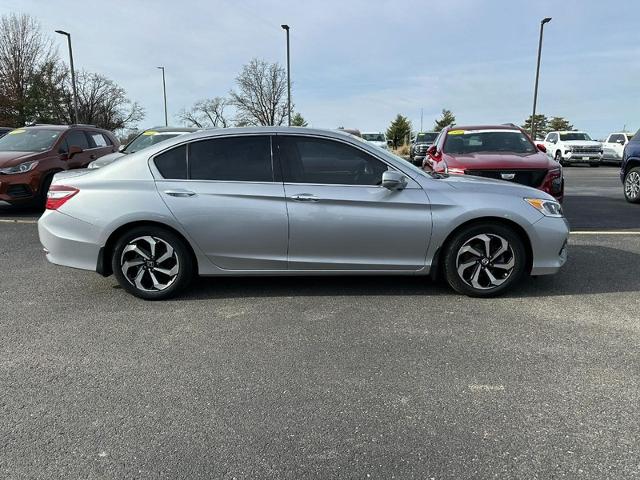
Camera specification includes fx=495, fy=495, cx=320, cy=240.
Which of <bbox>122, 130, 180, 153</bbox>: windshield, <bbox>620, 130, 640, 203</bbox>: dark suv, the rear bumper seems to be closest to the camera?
the rear bumper

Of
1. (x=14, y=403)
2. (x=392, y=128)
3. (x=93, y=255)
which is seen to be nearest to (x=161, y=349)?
(x=14, y=403)

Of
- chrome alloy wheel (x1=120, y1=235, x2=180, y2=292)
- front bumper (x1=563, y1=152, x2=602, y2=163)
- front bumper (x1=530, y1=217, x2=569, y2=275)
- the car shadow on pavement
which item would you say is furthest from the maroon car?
front bumper (x1=563, y1=152, x2=602, y2=163)

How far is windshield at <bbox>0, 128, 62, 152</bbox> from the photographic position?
937cm

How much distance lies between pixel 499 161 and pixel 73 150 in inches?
315

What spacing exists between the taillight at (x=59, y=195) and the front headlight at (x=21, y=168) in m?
4.97

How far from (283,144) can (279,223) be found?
0.74m

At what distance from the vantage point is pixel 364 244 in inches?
172

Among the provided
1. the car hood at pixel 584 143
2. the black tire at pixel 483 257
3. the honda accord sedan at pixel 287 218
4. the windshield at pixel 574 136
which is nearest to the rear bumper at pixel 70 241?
the honda accord sedan at pixel 287 218

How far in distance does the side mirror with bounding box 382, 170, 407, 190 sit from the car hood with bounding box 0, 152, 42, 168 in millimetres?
7344

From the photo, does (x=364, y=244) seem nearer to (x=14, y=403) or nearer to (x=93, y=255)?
(x=93, y=255)

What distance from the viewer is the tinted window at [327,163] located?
174 inches

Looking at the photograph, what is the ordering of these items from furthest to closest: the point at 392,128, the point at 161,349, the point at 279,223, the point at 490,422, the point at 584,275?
the point at 392,128 → the point at 584,275 → the point at 279,223 → the point at 161,349 → the point at 490,422

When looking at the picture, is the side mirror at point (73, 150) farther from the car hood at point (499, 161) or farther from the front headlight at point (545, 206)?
the front headlight at point (545, 206)

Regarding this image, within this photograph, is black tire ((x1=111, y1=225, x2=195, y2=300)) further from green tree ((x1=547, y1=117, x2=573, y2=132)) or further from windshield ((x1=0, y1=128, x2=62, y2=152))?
green tree ((x1=547, y1=117, x2=573, y2=132))
